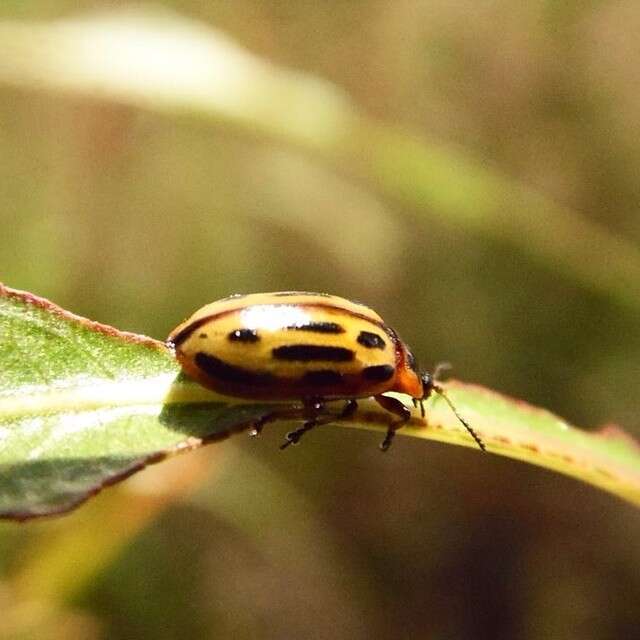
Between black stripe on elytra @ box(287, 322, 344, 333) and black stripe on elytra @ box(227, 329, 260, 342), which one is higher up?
black stripe on elytra @ box(287, 322, 344, 333)

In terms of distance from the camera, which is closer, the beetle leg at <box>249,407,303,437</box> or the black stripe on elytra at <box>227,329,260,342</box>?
the beetle leg at <box>249,407,303,437</box>

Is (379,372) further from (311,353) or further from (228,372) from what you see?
(228,372)

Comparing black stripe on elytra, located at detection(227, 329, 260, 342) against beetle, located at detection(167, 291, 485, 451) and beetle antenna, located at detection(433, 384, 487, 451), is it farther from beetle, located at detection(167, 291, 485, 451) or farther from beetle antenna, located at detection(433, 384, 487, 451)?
beetle antenna, located at detection(433, 384, 487, 451)

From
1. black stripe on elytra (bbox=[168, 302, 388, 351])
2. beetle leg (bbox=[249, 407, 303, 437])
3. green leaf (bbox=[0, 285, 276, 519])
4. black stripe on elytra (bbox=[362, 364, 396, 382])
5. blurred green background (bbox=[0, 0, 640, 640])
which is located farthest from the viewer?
blurred green background (bbox=[0, 0, 640, 640])

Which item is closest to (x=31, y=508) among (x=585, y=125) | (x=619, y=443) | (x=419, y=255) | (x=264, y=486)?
(x=619, y=443)

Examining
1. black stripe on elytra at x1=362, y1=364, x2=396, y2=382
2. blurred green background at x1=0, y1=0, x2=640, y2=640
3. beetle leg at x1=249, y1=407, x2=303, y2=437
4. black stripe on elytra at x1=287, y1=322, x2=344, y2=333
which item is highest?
black stripe on elytra at x1=287, y1=322, x2=344, y2=333

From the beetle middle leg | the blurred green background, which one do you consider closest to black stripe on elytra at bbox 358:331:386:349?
the beetle middle leg

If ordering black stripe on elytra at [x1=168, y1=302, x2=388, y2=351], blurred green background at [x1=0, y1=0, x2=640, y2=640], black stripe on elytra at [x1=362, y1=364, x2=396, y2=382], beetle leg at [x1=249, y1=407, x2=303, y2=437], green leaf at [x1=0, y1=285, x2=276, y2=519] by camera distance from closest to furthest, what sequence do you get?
green leaf at [x1=0, y1=285, x2=276, y2=519] → beetle leg at [x1=249, y1=407, x2=303, y2=437] → black stripe on elytra at [x1=168, y1=302, x2=388, y2=351] → black stripe on elytra at [x1=362, y1=364, x2=396, y2=382] → blurred green background at [x1=0, y1=0, x2=640, y2=640]
